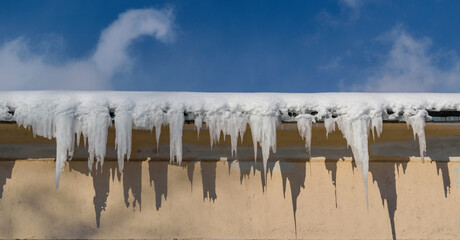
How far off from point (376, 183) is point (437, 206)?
508mm

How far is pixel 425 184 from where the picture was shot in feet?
9.17

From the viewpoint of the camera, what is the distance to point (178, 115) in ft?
7.68

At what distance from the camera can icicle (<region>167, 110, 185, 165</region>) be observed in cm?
234

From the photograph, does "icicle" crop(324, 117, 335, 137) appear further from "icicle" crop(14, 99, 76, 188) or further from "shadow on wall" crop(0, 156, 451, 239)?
"icicle" crop(14, 99, 76, 188)

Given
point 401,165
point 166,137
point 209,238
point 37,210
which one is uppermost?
point 166,137

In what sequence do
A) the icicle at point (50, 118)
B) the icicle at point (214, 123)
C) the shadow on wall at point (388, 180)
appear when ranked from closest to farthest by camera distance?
the icicle at point (50, 118) < the icicle at point (214, 123) < the shadow on wall at point (388, 180)

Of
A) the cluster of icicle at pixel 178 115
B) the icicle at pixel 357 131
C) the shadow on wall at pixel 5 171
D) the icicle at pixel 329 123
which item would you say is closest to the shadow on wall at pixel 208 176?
the shadow on wall at pixel 5 171

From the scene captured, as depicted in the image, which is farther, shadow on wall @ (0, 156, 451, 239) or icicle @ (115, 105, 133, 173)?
shadow on wall @ (0, 156, 451, 239)

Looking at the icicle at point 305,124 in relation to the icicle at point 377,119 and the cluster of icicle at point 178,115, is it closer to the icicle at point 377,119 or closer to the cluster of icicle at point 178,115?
the cluster of icicle at point 178,115

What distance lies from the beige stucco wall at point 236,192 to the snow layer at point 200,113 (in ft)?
0.67

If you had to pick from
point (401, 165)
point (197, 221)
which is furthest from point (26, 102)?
point (401, 165)

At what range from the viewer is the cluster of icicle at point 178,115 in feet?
7.57

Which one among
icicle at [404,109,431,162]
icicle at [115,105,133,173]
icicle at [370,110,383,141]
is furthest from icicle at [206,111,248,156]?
icicle at [404,109,431,162]

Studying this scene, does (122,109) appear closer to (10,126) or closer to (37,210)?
(10,126)
